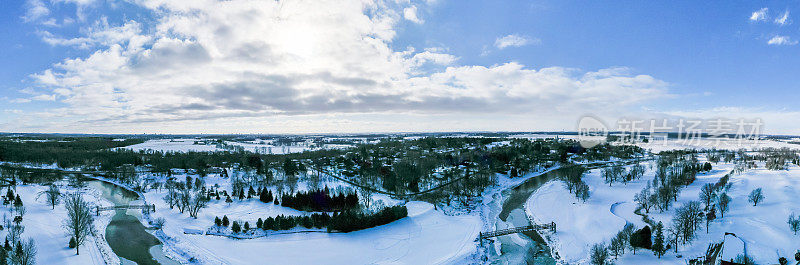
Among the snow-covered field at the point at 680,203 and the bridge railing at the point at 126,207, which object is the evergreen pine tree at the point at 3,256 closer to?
the bridge railing at the point at 126,207

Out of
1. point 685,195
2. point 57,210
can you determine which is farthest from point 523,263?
point 57,210

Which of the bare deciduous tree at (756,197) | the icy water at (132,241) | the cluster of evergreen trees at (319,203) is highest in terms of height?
the bare deciduous tree at (756,197)

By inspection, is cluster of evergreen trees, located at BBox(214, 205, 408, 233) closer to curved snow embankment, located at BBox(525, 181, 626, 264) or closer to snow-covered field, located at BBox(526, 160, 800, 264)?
curved snow embankment, located at BBox(525, 181, 626, 264)

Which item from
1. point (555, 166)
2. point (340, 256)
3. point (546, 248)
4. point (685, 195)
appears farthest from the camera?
point (555, 166)

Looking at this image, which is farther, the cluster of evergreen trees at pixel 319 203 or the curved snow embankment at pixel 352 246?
the cluster of evergreen trees at pixel 319 203

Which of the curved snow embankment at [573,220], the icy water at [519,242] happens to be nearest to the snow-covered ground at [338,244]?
the icy water at [519,242]

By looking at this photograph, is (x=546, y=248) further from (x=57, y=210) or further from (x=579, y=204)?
(x=57, y=210)
